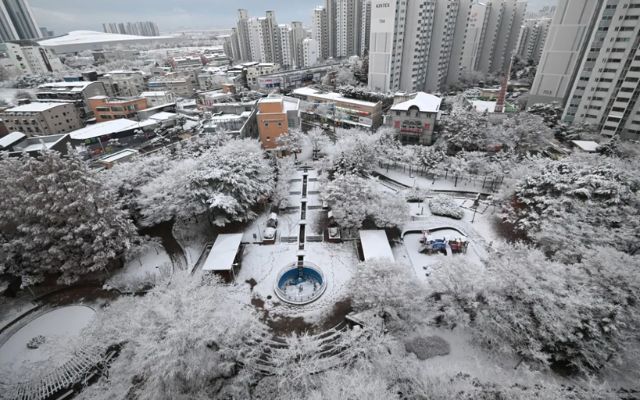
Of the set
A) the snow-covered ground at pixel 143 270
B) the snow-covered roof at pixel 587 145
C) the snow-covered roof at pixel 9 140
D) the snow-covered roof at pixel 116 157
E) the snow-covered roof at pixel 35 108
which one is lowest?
the snow-covered ground at pixel 143 270

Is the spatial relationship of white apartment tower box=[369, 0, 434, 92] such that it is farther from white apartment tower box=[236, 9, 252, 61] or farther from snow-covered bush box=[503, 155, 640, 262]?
white apartment tower box=[236, 9, 252, 61]

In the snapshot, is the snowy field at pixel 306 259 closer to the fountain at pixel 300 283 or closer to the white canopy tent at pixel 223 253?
the fountain at pixel 300 283

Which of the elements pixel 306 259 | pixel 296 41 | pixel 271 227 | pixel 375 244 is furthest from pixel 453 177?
pixel 296 41

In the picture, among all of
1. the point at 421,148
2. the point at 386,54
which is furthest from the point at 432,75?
the point at 421,148

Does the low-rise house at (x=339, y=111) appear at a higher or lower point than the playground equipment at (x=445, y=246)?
higher

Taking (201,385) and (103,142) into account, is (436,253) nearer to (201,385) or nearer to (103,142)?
(201,385)

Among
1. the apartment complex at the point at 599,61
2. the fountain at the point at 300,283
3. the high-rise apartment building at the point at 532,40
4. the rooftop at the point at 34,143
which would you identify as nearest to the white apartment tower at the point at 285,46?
the high-rise apartment building at the point at 532,40
